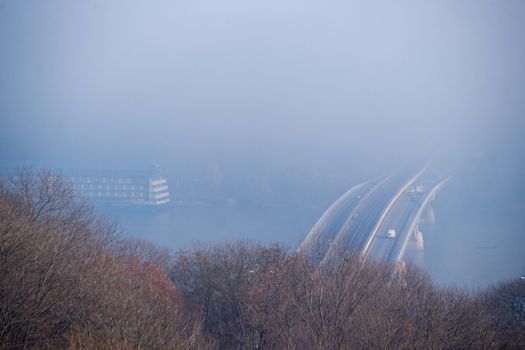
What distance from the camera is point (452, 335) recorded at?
303 cm

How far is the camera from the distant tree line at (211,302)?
8.00 feet

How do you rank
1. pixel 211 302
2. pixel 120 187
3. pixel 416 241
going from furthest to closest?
pixel 120 187, pixel 416 241, pixel 211 302

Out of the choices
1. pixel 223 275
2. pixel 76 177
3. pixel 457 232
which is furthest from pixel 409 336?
pixel 76 177

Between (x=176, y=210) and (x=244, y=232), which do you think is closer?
(x=244, y=232)

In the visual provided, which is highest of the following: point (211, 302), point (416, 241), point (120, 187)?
point (120, 187)

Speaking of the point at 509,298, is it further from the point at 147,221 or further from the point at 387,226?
the point at 147,221

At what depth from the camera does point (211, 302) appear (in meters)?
4.19

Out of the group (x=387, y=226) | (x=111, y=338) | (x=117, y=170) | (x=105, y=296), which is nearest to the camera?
(x=111, y=338)

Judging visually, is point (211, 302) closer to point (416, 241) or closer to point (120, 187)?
point (416, 241)

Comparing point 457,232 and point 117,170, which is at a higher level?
point 117,170

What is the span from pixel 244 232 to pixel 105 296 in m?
6.49

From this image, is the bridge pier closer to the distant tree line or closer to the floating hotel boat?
the distant tree line

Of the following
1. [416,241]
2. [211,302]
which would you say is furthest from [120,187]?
[211,302]

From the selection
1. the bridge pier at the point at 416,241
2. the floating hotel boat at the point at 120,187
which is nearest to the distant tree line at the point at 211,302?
the bridge pier at the point at 416,241
